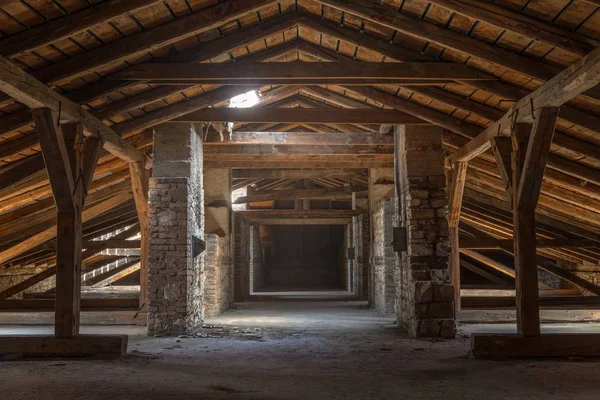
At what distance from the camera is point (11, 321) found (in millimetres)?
11695

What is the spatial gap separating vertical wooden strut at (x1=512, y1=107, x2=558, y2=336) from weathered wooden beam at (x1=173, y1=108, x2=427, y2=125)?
231cm

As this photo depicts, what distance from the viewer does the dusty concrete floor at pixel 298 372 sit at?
17.6ft

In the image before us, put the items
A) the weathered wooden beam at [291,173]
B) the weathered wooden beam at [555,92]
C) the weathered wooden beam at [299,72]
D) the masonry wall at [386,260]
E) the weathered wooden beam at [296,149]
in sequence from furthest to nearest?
the weathered wooden beam at [291,173] → the masonry wall at [386,260] → the weathered wooden beam at [296,149] → the weathered wooden beam at [299,72] → the weathered wooden beam at [555,92]

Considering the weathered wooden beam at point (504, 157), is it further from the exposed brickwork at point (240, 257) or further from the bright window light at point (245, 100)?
the exposed brickwork at point (240, 257)

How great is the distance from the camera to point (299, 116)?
950cm

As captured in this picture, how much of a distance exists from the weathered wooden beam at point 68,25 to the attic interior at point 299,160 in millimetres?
18

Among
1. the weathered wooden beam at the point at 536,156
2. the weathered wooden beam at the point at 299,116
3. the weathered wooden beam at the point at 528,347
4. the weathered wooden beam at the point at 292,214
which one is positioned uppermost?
the weathered wooden beam at the point at 299,116

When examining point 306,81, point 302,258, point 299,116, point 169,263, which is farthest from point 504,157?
point 302,258

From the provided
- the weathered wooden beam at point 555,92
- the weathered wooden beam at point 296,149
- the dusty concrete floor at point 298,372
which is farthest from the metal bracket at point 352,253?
the weathered wooden beam at point 555,92

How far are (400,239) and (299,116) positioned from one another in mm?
2487

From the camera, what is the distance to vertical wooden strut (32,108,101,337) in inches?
273

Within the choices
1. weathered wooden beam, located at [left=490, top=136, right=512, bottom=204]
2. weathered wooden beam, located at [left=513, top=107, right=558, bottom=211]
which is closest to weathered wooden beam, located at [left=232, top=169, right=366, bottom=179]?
weathered wooden beam, located at [left=490, top=136, right=512, bottom=204]

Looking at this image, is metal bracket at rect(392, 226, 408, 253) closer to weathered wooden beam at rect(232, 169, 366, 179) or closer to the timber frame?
the timber frame

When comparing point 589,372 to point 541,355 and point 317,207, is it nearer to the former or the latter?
point 541,355
